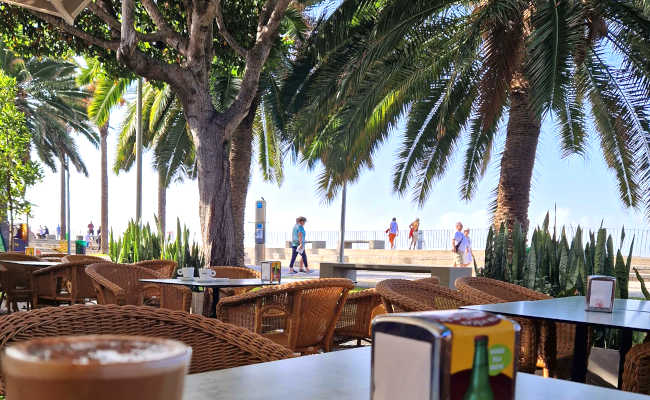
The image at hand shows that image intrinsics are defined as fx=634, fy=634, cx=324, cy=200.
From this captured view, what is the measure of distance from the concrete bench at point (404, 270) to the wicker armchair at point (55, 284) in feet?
13.2

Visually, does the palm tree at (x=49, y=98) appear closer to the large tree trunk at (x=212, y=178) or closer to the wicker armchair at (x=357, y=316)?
the large tree trunk at (x=212, y=178)

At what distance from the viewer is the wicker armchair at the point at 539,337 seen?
3379 mm

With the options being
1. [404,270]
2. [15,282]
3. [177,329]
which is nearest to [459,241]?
[404,270]

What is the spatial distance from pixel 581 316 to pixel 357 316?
2671 mm

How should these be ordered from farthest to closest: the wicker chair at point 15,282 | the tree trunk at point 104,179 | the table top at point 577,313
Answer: the tree trunk at point 104,179
the wicker chair at point 15,282
the table top at point 577,313

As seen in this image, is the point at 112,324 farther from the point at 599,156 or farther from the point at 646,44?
the point at 599,156

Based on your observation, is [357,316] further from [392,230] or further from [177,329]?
[392,230]

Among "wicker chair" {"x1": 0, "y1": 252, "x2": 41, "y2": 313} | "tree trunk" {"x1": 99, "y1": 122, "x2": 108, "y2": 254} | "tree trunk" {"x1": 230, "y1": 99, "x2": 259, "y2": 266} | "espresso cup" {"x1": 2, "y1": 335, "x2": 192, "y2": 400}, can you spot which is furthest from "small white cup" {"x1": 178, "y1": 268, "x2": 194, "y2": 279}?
"tree trunk" {"x1": 99, "y1": 122, "x2": 108, "y2": 254}

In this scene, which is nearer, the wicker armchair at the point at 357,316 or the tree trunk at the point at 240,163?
the wicker armchair at the point at 357,316

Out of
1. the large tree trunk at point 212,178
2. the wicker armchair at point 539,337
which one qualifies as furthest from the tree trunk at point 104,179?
the wicker armchair at point 539,337

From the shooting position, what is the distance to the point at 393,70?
9.03 meters

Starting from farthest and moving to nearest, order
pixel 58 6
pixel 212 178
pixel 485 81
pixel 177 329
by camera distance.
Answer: pixel 212 178 → pixel 485 81 → pixel 58 6 → pixel 177 329

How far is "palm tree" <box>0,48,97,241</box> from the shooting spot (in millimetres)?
21469

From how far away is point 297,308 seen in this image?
4.00m
